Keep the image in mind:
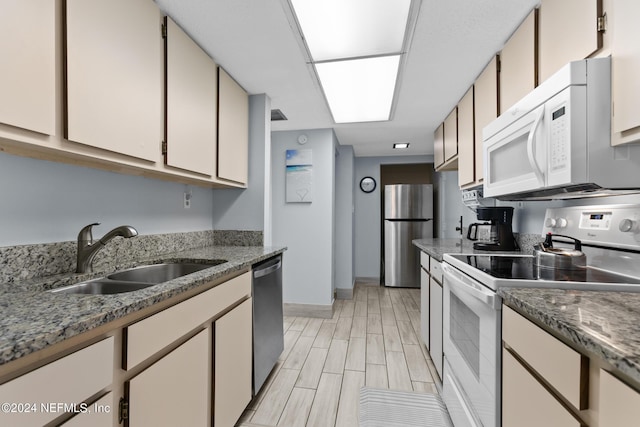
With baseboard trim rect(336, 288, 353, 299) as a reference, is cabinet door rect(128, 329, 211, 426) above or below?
above

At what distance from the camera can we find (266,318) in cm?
186

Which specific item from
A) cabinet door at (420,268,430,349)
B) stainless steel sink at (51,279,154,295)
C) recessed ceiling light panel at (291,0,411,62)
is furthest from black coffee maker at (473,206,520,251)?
stainless steel sink at (51,279,154,295)

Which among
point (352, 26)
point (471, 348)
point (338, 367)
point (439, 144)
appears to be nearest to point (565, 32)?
point (352, 26)

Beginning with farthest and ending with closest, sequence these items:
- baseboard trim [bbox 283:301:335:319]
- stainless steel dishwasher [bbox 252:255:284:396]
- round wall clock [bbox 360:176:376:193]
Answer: round wall clock [bbox 360:176:376:193] → baseboard trim [bbox 283:301:335:319] → stainless steel dishwasher [bbox 252:255:284:396]

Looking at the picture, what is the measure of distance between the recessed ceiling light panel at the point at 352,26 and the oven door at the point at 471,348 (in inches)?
53.2

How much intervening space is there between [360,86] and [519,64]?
103 cm

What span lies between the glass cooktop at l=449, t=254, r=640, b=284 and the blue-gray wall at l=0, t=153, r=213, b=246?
187 centimetres

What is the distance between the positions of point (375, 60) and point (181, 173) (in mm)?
1419

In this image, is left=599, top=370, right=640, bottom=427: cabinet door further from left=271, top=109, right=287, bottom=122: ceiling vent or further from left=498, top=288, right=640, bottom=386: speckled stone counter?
left=271, top=109, right=287, bottom=122: ceiling vent

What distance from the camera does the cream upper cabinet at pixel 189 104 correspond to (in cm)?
148

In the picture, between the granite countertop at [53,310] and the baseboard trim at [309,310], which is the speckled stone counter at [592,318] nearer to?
the granite countertop at [53,310]

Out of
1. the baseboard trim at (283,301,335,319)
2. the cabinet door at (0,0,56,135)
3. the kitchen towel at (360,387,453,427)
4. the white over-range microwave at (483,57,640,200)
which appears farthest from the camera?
the baseboard trim at (283,301,335,319)

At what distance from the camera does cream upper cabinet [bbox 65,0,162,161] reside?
0.99 metres

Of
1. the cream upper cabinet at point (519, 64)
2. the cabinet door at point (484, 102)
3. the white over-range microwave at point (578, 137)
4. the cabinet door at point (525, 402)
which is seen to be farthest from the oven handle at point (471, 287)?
the cream upper cabinet at point (519, 64)
